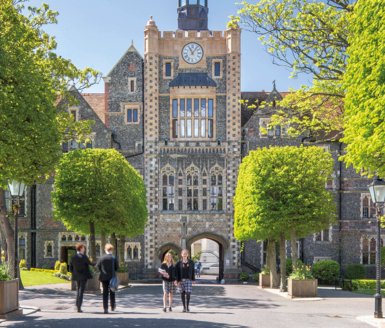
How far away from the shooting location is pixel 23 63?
2019 cm

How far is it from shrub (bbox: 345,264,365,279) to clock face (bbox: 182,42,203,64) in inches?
843

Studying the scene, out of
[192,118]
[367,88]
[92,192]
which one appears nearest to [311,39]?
[367,88]

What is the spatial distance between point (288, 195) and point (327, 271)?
16426 millimetres

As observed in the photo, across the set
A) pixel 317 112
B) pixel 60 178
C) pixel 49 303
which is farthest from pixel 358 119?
pixel 60 178

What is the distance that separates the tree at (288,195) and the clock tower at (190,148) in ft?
43.4

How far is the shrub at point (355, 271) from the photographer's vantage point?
52.6m

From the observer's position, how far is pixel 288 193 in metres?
37.5

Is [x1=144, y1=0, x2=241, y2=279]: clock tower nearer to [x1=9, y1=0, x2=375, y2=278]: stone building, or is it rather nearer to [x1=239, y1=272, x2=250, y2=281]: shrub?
[x1=9, y1=0, x2=375, y2=278]: stone building

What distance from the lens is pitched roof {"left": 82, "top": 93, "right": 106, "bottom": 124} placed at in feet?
191

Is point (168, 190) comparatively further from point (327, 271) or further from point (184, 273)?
point (184, 273)

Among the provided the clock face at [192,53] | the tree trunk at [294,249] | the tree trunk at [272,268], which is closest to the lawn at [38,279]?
the tree trunk at [272,268]

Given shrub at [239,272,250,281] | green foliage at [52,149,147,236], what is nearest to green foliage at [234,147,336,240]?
green foliage at [52,149,147,236]

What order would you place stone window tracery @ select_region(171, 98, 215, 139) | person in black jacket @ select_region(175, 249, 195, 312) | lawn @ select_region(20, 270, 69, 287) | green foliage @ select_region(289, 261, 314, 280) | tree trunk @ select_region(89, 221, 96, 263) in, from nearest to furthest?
person in black jacket @ select_region(175, 249, 195, 312)
green foliage @ select_region(289, 261, 314, 280)
tree trunk @ select_region(89, 221, 96, 263)
lawn @ select_region(20, 270, 69, 287)
stone window tracery @ select_region(171, 98, 215, 139)

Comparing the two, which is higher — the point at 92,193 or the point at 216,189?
the point at 216,189
